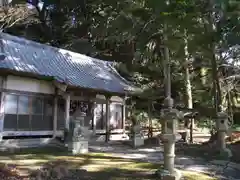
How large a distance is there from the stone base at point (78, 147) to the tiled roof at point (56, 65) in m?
2.98

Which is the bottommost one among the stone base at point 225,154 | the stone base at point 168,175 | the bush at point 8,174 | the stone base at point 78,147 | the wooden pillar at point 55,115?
the stone base at point 168,175

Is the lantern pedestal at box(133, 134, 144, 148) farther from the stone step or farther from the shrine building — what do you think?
the stone step

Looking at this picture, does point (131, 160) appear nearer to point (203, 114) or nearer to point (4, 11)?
point (203, 114)

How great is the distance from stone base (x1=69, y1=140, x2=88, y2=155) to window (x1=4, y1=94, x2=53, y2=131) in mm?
2797

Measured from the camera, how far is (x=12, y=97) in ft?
46.3

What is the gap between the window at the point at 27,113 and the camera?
551 inches

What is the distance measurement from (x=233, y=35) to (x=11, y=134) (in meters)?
9.70

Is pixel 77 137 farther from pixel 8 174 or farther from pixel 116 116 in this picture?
pixel 116 116

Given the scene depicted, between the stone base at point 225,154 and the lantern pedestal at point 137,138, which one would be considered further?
the lantern pedestal at point 137,138

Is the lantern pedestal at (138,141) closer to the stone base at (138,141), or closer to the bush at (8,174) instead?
the stone base at (138,141)

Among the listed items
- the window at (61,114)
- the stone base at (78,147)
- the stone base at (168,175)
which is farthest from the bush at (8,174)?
the window at (61,114)

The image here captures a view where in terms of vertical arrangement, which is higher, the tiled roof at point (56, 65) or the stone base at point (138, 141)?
the tiled roof at point (56, 65)

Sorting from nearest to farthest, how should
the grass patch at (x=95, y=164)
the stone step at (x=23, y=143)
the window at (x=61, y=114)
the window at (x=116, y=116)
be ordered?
the grass patch at (x=95, y=164) → the stone step at (x=23, y=143) → the window at (x=61, y=114) → the window at (x=116, y=116)

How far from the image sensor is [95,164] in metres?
10.6
